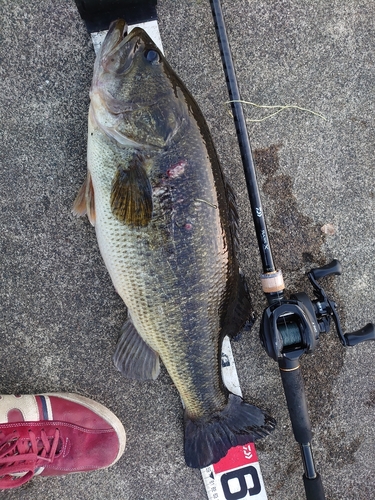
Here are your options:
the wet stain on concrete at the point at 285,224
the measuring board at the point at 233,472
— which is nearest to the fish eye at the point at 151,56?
the wet stain on concrete at the point at 285,224

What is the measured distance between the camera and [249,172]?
1800 mm

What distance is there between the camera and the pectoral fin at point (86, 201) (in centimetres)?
177

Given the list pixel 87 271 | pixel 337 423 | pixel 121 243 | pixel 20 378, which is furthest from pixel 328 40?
pixel 20 378

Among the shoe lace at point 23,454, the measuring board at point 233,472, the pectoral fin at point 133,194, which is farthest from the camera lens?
the measuring board at point 233,472

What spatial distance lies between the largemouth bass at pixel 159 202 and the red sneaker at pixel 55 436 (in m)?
0.62

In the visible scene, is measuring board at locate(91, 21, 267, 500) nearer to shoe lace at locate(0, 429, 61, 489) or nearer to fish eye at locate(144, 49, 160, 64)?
shoe lace at locate(0, 429, 61, 489)

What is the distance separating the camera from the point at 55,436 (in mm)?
2006

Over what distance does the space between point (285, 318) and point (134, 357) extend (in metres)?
0.76

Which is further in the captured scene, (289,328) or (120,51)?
(289,328)

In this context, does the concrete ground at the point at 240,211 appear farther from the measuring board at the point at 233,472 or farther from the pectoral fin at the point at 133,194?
the pectoral fin at the point at 133,194

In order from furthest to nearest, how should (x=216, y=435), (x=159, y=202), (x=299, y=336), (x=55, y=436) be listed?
(x=55, y=436) → (x=216, y=435) → (x=299, y=336) → (x=159, y=202)

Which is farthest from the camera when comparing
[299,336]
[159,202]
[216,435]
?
[216,435]

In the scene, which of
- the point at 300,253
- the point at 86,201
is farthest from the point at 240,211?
the point at 86,201

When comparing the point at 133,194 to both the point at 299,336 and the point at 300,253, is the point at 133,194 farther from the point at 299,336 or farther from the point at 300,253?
the point at 300,253
